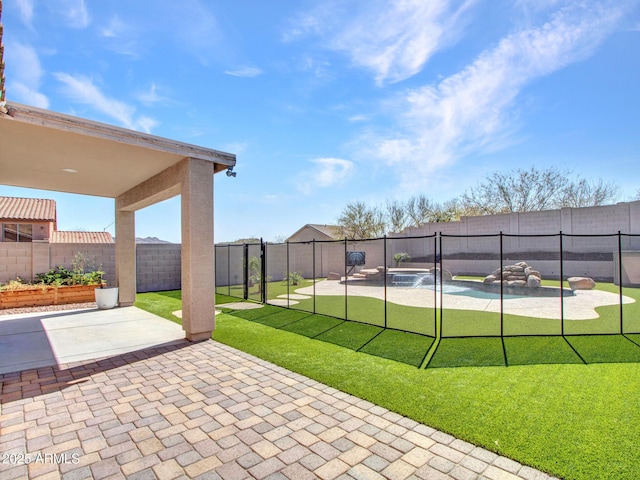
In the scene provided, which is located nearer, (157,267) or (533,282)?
(533,282)

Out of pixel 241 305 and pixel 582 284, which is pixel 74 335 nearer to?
pixel 241 305

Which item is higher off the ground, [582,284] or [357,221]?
[357,221]

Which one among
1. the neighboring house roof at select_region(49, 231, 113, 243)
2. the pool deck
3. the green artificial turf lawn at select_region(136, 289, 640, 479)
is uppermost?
the neighboring house roof at select_region(49, 231, 113, 243)

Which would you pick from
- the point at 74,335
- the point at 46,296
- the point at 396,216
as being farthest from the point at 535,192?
the point at 46,296

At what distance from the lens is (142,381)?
12.5ft

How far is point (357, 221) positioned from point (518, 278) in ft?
46.2

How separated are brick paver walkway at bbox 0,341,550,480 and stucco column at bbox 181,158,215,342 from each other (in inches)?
57.9

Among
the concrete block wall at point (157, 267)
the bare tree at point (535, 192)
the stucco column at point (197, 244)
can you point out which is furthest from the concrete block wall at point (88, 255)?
the bare tree at point (535, 192)

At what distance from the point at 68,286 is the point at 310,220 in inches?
832

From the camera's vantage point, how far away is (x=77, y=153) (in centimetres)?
497

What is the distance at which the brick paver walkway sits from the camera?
86.1 inches

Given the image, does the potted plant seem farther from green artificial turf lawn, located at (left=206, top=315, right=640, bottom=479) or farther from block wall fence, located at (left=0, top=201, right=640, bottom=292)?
green artificial turf lawn, located at (left=206, top=315, right=640, bottom=479)

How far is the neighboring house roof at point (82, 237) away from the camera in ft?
60.6

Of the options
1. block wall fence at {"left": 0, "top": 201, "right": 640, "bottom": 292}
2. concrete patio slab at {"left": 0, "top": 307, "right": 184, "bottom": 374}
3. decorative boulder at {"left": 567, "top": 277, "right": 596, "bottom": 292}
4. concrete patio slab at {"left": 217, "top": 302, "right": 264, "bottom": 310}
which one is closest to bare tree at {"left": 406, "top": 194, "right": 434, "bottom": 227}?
block wall fence at {"left": 0, "top": 201, "right": 640, "bottom": 292}
